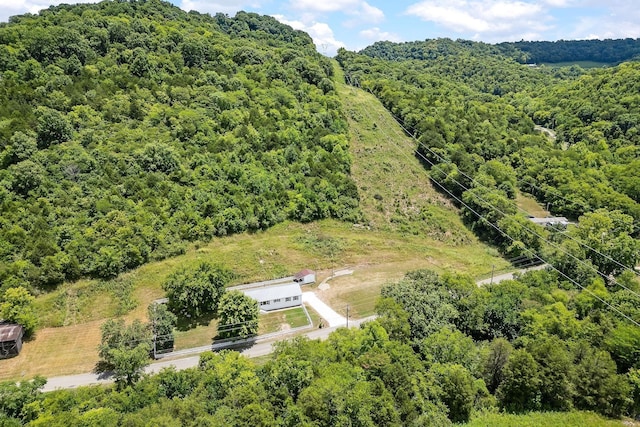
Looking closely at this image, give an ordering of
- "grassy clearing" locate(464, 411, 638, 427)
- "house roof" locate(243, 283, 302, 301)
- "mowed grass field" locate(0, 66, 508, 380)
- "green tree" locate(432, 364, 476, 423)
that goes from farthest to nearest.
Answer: "house roof" locate(243, 283, 302, 301)
"mowed grass field" locate(0, 66, 508, 380)
"grassy clearing" locate(464, 411, 638, 427)
"green tree" locate(432, 364, 476, 423)

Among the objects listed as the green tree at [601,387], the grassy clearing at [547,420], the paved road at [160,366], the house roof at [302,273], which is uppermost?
the house roof at [302,273]

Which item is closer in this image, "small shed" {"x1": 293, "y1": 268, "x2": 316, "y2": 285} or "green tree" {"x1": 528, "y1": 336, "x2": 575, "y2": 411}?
"green tree" {"x1": 528, "y1": 336, "x2": 575, "y2": 411}

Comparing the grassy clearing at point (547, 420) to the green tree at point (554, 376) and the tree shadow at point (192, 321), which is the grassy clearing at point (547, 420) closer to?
the green tree at point (554, 376)

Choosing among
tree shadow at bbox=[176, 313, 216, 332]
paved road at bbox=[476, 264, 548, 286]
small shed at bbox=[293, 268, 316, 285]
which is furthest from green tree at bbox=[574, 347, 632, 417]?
tree shadow at bbox=[176, 313, 216, 332]

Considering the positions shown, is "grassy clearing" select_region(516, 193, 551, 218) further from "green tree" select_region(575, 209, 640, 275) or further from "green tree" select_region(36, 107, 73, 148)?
"green tree" select_region(36, 107, 73, 148)

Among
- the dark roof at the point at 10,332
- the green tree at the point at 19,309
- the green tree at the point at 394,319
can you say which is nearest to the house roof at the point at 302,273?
the green tree at the point at 394,319

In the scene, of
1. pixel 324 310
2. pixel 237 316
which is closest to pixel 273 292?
pixel 324 310
